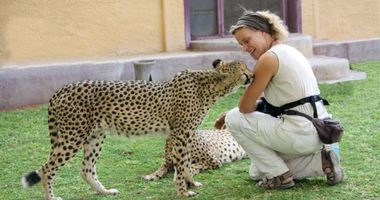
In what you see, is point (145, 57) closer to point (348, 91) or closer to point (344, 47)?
point (348, 91)

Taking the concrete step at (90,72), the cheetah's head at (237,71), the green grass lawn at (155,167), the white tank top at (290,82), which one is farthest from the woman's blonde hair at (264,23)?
the concrete step at (90,72)

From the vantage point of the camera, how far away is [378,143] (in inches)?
252

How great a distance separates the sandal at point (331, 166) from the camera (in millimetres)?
5133

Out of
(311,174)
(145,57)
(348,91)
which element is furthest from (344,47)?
(311,174)

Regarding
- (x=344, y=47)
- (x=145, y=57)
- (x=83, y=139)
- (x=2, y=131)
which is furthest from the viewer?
(x=344, y=47)

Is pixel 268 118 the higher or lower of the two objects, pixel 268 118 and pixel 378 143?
the higher

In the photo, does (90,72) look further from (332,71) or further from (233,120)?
(233,120)

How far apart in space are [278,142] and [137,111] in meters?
1.01

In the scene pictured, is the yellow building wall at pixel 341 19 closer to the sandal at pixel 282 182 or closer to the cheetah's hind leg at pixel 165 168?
the cheetah's hind leg at pixel 165 168

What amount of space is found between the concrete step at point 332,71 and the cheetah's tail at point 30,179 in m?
5.48

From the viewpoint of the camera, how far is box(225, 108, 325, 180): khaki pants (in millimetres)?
5047

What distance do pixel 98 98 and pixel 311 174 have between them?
158 centimetres

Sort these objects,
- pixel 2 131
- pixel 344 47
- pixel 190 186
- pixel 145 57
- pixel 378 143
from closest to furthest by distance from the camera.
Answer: pixel 190 186 → pixel 378 143 → pixel 2 131 → pixel 145 57 → pixel 344 47

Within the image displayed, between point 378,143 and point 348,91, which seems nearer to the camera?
point 378,143
